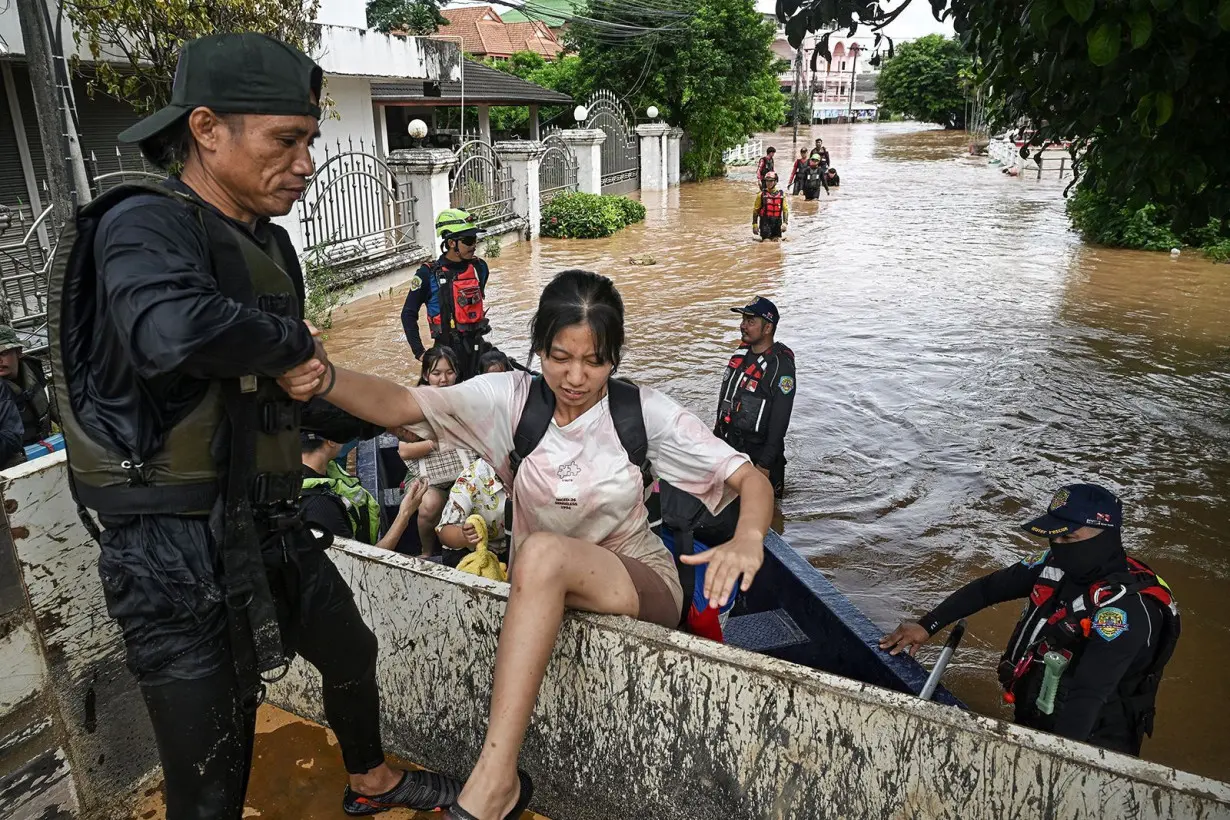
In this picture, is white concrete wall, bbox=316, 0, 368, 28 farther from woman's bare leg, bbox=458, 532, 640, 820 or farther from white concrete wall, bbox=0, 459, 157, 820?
woman's bare leg, bbox=458, 532, 640, 820

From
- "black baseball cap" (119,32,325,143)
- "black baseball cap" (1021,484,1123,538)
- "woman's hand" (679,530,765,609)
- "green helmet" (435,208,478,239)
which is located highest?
"black baseball cap" (119,32,325,143)

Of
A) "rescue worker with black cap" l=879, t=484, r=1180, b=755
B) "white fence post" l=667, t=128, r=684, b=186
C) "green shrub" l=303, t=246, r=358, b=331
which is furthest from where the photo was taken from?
"white fence post" l=667, t=128, r=684, b=186

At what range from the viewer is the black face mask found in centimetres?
294

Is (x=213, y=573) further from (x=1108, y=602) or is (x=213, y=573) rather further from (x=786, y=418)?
(x=786, y=418)

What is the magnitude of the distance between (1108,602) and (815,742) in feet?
4.10

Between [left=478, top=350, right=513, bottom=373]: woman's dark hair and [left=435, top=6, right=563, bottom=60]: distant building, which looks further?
[left=435, top=6, right=563, bottom=60]: distant building

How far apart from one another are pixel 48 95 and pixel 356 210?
20.9ft

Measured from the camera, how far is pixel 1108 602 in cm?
283

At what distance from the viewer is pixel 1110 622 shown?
2793mm

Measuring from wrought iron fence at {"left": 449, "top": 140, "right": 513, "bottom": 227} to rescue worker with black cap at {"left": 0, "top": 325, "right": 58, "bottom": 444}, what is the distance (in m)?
9.67

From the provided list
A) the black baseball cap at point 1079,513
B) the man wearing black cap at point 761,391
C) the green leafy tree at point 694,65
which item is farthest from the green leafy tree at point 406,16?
the black baseball cap at point 1079,513

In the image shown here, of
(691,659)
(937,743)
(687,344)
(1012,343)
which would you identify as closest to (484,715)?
(691,659)

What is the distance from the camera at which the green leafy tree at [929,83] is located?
61344 millimetres

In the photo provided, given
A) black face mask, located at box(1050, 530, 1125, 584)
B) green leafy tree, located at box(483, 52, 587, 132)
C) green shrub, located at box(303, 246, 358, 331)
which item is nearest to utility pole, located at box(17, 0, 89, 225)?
green shrub, located at box(303, 246, 358, 331)
